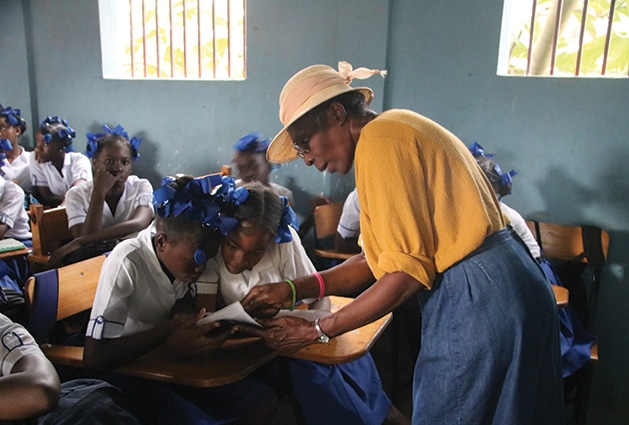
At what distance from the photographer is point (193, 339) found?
1640 mm

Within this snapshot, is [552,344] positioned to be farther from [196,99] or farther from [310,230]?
[196,99]

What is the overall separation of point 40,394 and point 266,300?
84 cm

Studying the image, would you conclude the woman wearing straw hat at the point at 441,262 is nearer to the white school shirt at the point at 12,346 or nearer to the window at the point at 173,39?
the white school shirt at the point at 12,346

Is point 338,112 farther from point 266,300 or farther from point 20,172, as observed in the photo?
point 20,172

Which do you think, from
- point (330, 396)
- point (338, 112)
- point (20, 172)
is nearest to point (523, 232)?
point (330, 396)

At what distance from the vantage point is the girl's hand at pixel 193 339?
1641 millimetres

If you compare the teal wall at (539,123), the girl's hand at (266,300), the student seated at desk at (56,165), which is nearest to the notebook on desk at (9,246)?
the student seated at desk at (56,165)

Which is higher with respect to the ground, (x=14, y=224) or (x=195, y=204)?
(x=195, y=204)

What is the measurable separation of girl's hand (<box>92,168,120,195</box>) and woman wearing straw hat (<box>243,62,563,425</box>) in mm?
2094

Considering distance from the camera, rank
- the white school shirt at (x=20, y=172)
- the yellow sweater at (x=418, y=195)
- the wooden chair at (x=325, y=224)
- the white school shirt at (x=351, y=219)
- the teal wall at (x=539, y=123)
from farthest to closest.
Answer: the white school shirt at (x=20, y=172) < the wooden chair at (x=325, y=224) < the white school shirt at (x=351, y=219) < the teal wall at (x=539, y=123) < the yellow sweater at (x=418, y=195)

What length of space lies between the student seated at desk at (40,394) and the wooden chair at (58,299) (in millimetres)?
340

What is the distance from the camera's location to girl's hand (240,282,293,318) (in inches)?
74.5

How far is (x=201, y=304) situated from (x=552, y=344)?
3.99 feet

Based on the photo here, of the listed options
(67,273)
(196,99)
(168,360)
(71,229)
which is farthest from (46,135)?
(168,360)
